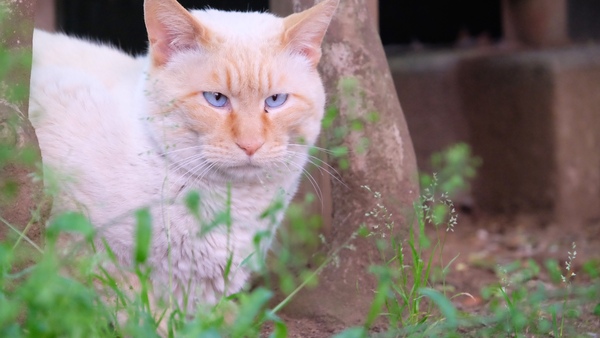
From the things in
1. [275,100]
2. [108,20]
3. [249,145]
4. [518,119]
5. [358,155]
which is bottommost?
[518,119]

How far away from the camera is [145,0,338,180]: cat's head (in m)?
2.47

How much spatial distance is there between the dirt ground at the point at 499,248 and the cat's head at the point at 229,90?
0.83 m

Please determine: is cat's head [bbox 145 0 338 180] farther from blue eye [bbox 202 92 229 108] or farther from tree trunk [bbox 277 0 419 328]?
tree trunk [bbox 277 0 419 328]

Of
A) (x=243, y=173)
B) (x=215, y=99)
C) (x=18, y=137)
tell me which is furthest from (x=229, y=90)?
(x=18, y=137)

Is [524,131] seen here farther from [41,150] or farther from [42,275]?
[42,275]

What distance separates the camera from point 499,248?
4695mm

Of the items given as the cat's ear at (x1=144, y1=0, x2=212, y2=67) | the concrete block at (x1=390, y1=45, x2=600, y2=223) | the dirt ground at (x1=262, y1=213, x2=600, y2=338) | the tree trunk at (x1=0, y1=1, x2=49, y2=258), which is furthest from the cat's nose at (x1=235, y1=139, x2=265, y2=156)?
the concrete block at (x1=390, y1=45, x2=600, y2=223)

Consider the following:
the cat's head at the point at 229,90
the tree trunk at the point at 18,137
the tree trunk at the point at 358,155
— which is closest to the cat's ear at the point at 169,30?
the cat's head at the point at 229,90

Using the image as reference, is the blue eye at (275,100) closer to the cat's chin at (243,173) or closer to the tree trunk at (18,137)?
the cat's chin at (243,173)

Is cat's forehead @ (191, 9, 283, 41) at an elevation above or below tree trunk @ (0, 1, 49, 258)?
above

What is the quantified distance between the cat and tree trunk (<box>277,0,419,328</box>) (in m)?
0.43

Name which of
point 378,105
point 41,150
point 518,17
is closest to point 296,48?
point 378,105

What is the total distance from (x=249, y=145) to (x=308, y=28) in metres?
0.46

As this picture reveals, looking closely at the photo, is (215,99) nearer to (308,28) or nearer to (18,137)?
(308,28)
